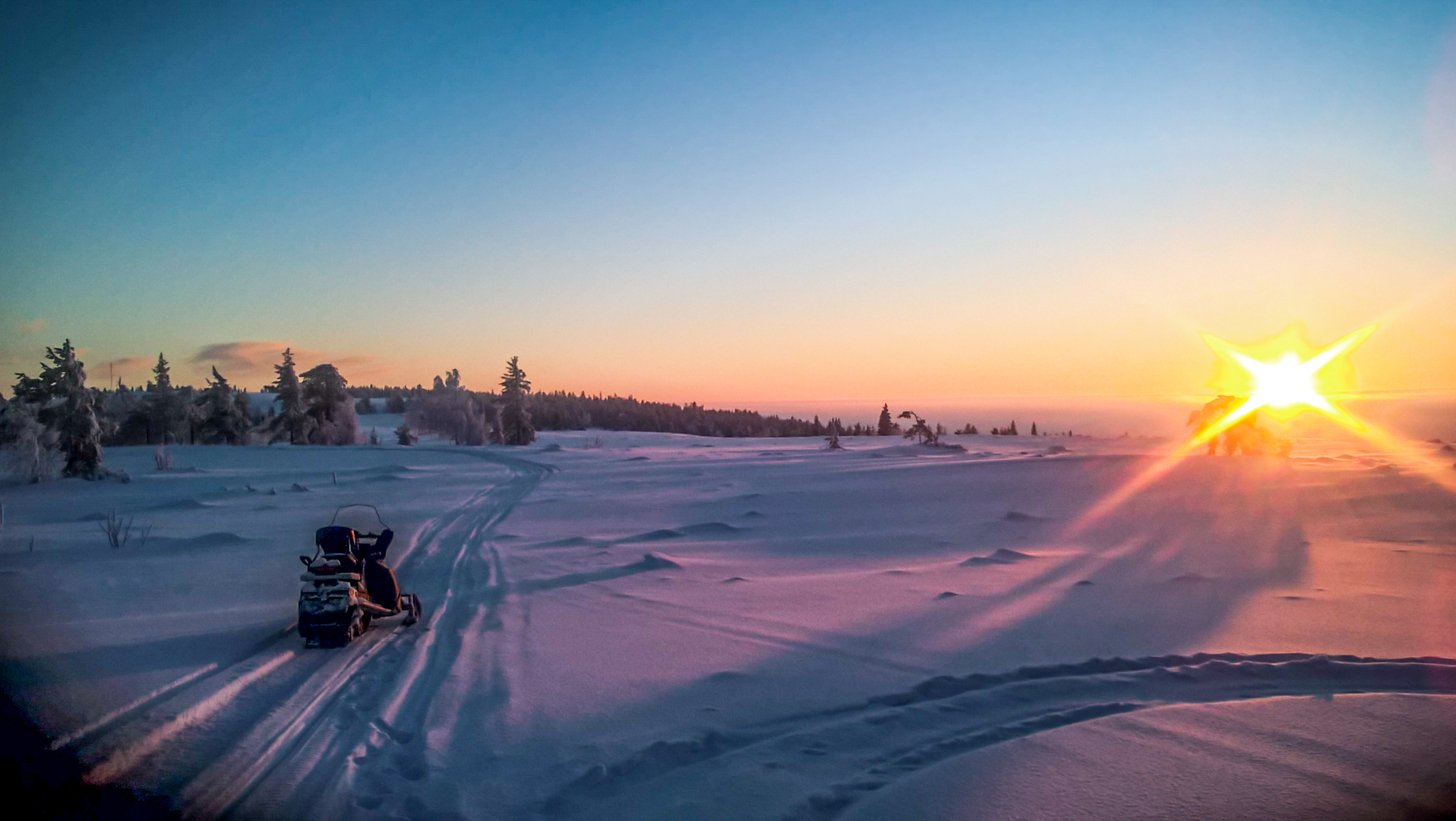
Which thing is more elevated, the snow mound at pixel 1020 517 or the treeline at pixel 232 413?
the treeline at pixel 232 413

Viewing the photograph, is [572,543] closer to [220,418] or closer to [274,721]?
[274,721]

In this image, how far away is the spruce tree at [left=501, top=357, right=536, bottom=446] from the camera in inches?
1647

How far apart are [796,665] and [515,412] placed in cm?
3892

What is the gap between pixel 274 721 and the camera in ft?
14.7

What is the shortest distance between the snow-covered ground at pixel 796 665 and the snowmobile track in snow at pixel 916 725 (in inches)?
0.9

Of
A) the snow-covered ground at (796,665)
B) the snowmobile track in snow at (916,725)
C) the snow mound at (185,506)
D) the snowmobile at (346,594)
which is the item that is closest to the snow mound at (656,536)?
the snow-covered ground at (796,665)

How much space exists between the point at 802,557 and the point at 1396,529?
8.76 m

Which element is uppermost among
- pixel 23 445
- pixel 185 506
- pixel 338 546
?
pixel 23 445

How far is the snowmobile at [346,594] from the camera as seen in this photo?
596 cm

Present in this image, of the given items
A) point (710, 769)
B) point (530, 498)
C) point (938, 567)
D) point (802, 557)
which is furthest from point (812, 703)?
point (530, 498)

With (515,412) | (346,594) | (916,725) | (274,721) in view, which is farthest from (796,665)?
(515,412)

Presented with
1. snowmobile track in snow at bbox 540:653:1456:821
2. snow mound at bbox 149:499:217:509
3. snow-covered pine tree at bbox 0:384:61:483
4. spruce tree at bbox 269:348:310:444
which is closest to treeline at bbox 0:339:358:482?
spruce tree at bbox 269:348:310:444

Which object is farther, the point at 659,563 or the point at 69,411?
the point at 69,411

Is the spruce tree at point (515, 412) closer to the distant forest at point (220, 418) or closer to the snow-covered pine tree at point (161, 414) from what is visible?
the distant forest at point (220, 418)
